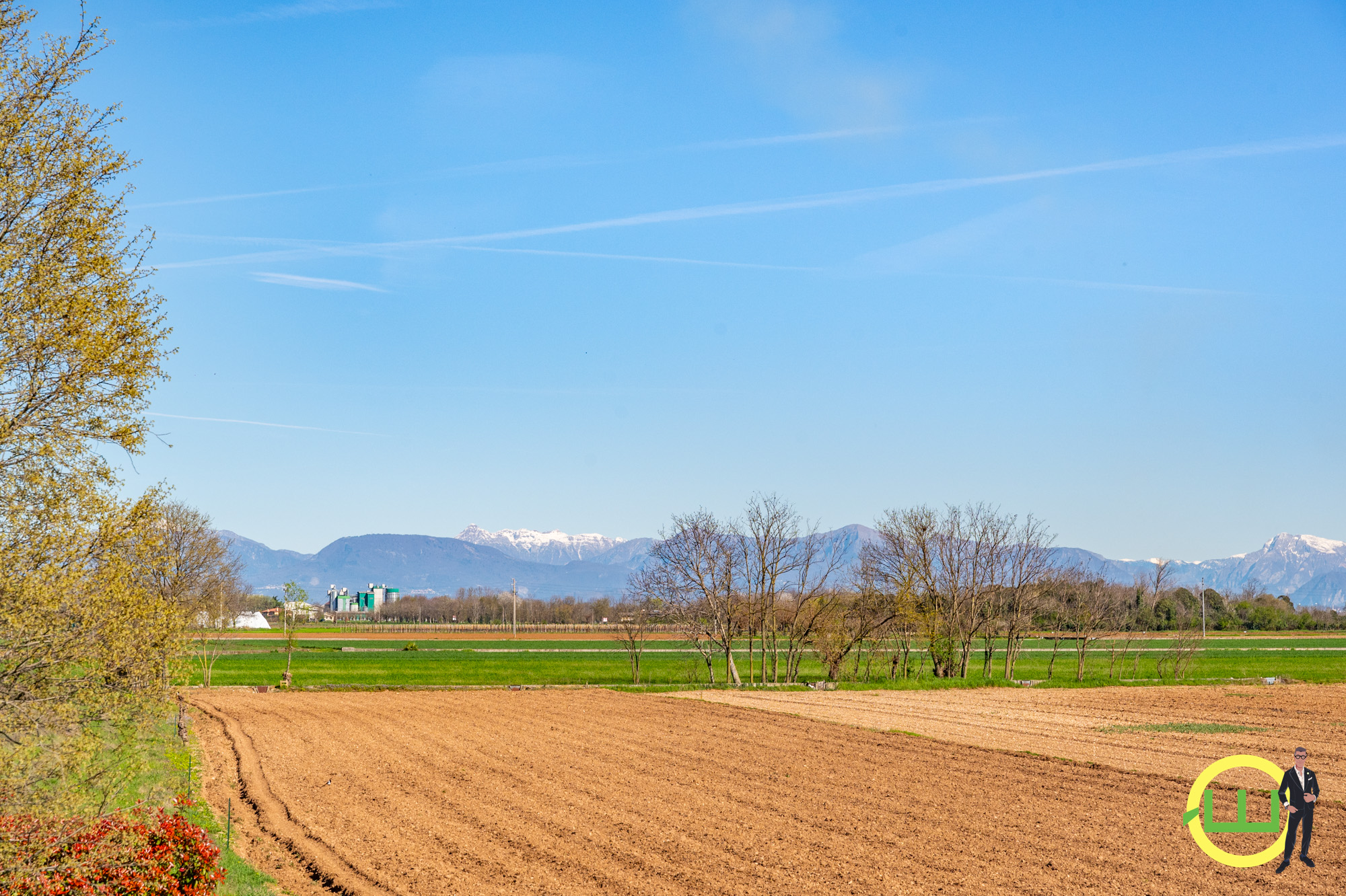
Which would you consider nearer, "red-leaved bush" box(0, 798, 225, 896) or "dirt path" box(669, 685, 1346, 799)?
"red-leaved bush" box(0, 798, 225, 896)

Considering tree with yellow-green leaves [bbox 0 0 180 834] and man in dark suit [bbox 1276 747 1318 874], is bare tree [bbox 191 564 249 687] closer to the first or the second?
tree with yellow-green leaves [bbox 0 0 180 834]

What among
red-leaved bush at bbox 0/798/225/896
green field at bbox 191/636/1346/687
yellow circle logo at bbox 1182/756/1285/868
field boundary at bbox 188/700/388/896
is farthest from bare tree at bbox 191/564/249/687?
yellow circle logo at bbox 1182/756/1285/868

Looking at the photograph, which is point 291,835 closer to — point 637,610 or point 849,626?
point 637,610

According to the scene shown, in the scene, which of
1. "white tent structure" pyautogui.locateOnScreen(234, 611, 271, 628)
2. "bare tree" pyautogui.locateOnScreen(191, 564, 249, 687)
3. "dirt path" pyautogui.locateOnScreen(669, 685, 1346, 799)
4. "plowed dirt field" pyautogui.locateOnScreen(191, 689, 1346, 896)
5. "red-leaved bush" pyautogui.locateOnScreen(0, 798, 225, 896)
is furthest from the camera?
"white tent structure" pyautogui.locateOnScreen(234, 611, 271, 628)

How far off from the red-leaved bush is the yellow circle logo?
13708mm

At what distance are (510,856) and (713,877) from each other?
10.7ft

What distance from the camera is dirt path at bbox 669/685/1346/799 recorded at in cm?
2486

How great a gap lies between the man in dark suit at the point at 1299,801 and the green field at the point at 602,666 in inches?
1271

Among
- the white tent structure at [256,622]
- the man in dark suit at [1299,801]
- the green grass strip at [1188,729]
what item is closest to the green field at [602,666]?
the green grass strip at [1188,729]

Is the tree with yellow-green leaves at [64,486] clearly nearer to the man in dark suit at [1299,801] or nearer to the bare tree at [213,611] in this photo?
the man in dark suit at [1299,801]

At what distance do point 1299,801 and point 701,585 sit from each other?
34.7 m

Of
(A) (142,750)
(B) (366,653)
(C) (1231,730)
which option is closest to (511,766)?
(A) (142,750)

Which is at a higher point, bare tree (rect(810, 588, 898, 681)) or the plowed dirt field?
bare tree (rect(810, 588, 898, 681))

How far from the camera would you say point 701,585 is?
4819cm
